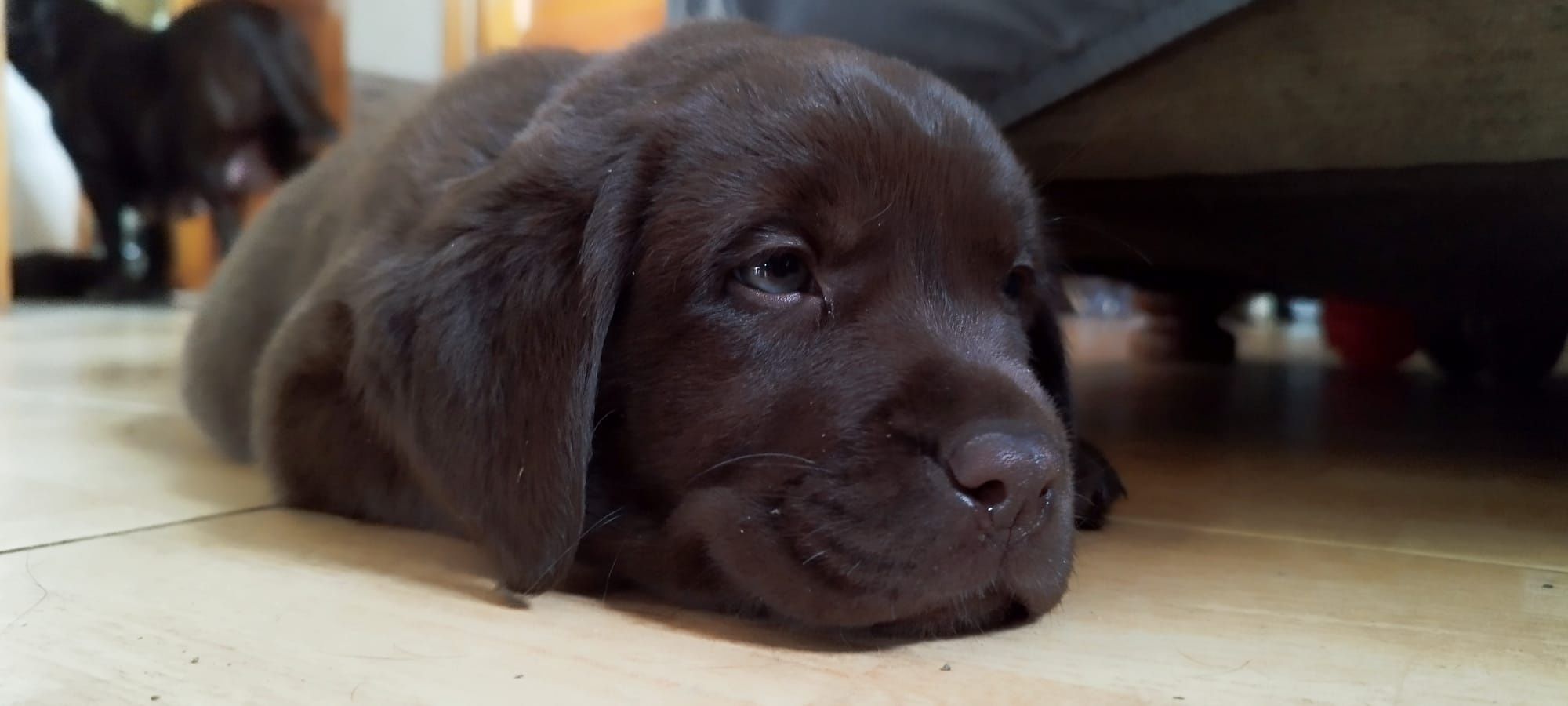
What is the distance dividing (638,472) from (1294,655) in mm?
644

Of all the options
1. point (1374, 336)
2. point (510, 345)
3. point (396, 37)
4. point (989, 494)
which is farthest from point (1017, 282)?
point (396, 37)

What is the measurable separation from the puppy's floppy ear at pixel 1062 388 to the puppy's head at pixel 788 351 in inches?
8.8

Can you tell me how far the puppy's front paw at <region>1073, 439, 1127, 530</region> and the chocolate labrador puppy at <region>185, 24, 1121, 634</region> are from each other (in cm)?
24

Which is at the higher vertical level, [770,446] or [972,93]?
[972,93]

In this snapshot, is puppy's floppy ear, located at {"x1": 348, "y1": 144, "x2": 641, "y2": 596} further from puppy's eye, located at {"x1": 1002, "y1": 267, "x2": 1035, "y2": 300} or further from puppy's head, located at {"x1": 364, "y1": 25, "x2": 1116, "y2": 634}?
puppy's eye, located at {"x1": 1002, "y1": 267, "x2": 1035, "y2": 300}

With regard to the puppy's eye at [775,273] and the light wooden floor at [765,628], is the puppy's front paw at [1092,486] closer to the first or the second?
the light wooden floor at [765,628]

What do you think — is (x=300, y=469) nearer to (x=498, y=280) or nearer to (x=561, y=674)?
(x=498, y=280)

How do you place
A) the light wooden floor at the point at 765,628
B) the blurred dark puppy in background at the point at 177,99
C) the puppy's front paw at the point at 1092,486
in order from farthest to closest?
the blurred dark puppy in background at the point at 177,99 < the puppy's front paw at the point at 1092,486 < the light wooden floor at the point at 765,628

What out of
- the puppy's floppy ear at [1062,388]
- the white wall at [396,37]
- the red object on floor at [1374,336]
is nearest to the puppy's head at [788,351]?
the puppy's floppy ear at [1062,388]

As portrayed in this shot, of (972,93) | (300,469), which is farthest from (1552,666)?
(300,469)

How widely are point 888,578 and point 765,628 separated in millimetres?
159

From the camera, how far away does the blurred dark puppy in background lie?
19.0 feet

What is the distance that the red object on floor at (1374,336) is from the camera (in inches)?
179

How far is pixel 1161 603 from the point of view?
1.18m
